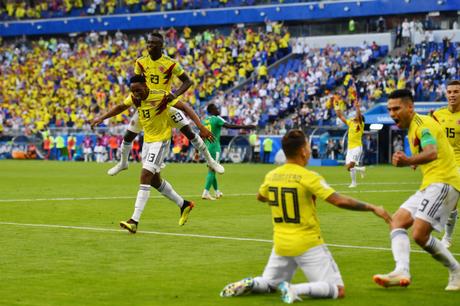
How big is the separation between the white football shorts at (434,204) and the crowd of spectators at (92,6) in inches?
2176

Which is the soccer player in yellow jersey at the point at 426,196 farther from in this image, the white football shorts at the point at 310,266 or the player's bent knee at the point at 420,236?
the white football shorts at the point at 310,266

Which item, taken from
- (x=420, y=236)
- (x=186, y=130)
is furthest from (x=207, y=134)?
(x=420, y=236)

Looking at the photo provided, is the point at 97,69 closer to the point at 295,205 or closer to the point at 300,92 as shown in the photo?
the point at 300,92

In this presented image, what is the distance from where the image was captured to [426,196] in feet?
34.5

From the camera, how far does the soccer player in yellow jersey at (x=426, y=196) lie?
1020 centimetres

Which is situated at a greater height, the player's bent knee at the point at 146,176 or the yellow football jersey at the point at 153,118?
the yellow football jersey at the point at 153,118

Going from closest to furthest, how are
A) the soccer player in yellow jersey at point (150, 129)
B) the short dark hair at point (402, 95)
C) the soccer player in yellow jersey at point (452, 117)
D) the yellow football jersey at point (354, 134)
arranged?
the short dark hair at point (402, 95) → the soccer player in yellow jersey at point (452, 117) → the soccer player in yellow jersey at point (150, 129) → the yellow football jersey at point (354, 134)

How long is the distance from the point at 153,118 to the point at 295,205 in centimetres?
759

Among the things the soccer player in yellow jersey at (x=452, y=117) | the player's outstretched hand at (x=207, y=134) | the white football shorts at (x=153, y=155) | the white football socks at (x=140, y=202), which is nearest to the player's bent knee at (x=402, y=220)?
the soccer player in yellow jersey at (x=452, y=117)

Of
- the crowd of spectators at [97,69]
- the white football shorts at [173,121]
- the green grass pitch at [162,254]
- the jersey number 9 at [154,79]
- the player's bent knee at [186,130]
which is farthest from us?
the crowd of spectators at [97,69]

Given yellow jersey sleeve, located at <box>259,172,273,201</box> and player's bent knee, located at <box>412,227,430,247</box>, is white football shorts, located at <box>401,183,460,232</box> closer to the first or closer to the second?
player's bent knee, located at <box>412,227,430,247</box>

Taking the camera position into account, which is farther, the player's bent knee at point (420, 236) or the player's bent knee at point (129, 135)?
the player's bent knee at point (129, 135)

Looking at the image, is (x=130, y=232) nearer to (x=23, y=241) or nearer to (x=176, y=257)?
(x=23, y=241)

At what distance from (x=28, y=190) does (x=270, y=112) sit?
30.3 m
